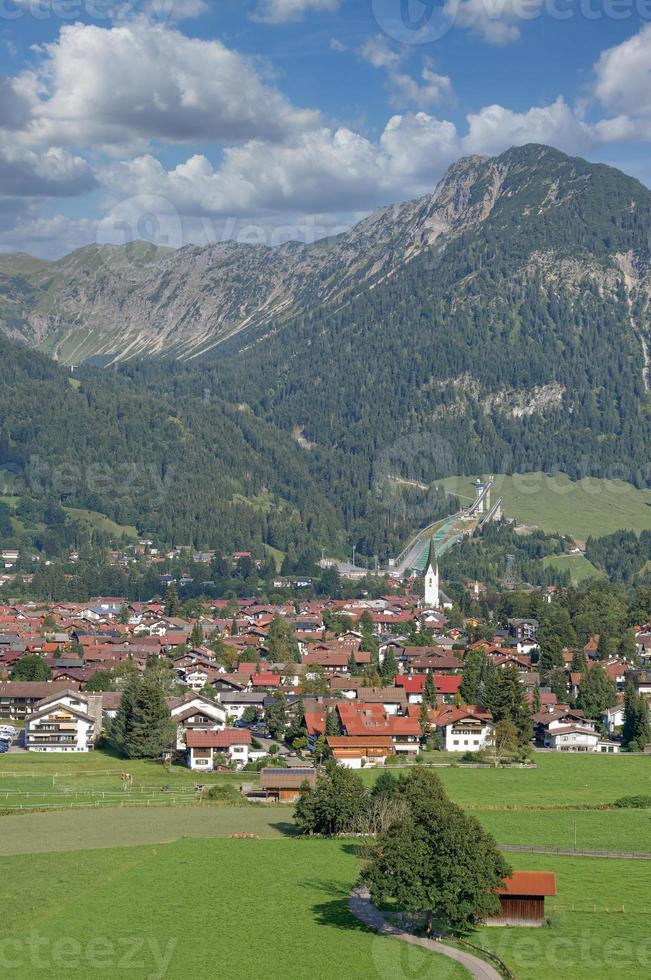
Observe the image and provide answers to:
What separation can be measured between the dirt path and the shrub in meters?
19.6

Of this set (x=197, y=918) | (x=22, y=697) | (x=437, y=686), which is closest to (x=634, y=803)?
(x=197, y=918)

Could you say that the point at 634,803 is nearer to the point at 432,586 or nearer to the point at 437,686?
the point at 437,686

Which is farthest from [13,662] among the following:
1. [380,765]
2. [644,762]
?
[644,762]

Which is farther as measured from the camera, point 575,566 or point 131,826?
point 575,566

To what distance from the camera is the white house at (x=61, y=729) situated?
7900cm

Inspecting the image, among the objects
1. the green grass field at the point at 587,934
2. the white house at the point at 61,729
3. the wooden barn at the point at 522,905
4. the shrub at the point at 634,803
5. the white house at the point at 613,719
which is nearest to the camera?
the green grass field at the point at 587,934

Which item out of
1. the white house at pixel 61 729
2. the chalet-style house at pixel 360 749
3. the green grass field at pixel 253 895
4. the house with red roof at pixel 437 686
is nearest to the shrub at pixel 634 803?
the green grass field at pixel 253 895

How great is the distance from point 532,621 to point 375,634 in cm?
1397

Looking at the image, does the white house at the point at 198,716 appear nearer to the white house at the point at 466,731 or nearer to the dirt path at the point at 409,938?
the white house at the point at 466,731

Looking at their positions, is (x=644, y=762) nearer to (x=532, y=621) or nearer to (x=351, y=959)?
(x=351, y=959)

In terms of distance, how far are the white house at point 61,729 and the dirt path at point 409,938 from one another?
37.6 meters

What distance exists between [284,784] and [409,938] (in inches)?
948

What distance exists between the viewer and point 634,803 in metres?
→ 60.7

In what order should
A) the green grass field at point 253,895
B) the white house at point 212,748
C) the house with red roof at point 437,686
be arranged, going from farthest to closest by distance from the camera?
the house with red roof at point 437,686, the white house at point 212,748, the green grass field at point 253,895
